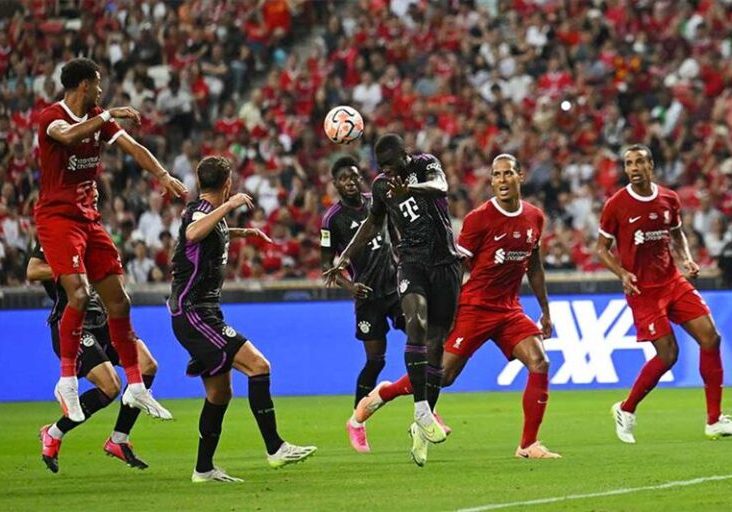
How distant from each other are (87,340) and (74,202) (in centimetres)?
146

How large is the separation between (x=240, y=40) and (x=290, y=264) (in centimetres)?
623

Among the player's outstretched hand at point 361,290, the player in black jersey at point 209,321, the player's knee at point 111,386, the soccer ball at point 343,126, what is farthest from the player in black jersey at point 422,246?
the player's knee at point 111,386

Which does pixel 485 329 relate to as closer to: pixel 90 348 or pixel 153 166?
pixel 153 166

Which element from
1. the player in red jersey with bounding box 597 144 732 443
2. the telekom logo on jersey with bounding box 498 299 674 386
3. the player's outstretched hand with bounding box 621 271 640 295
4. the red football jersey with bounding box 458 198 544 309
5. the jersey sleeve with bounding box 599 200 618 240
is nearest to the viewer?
the red football jersey with bounding box 458 198 544 309

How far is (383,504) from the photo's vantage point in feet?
29.9

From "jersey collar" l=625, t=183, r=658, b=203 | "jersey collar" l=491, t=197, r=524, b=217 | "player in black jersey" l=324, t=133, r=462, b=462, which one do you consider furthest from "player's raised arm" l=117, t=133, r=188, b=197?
"jersey collar" l=625, t=183, r=658, b=203

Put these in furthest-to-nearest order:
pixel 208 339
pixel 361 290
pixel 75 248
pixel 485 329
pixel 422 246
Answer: pixel 361 290
pixel 485 329
pixel 422 246
pixel 75 248
pixel 208 339

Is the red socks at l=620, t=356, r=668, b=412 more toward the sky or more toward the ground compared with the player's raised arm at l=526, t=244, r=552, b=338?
more toward the ground

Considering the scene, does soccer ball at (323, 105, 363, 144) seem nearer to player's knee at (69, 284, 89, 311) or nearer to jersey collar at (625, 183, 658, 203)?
jersey collar at (625, 183, 658, 203)

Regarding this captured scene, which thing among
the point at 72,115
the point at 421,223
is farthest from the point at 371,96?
the point at 72,115

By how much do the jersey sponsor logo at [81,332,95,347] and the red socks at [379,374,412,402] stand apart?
237 cm

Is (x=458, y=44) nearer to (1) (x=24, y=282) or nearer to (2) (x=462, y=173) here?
(2) (x=462, y=173)

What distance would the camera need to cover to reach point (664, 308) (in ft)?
43.4

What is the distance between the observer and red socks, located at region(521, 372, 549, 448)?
11.7 m
